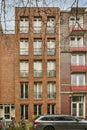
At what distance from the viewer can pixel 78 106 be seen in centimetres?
5088

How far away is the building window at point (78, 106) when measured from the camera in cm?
5078

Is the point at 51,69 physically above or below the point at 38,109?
above

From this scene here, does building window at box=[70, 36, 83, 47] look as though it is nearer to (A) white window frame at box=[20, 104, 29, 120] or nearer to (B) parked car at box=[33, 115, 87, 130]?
(A) white window frame at box=[20, 104, 29, 120]

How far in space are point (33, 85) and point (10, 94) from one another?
2.97m

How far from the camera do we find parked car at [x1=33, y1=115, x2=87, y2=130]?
30.7 metres

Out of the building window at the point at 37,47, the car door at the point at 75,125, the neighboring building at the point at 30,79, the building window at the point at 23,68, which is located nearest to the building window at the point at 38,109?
the neighboring building at the point at 30,79

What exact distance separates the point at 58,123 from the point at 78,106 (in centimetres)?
2004

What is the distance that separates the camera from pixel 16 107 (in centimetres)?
5006

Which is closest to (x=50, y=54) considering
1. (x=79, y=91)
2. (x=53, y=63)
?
(x=53, y=63)

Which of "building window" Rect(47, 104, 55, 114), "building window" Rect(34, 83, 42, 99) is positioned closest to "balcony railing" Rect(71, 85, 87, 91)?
"building window" Rect(47, 104, 55, 114)

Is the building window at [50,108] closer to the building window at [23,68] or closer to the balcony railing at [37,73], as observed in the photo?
the balcony railing at [37,73]

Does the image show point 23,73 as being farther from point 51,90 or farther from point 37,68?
point 51,90

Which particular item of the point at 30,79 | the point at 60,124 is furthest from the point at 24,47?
the point at 60,124

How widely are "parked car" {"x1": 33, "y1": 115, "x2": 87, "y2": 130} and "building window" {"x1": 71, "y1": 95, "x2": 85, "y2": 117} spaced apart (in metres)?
19.5
